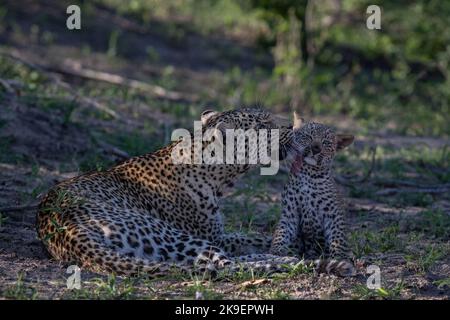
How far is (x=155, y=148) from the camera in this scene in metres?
10.3

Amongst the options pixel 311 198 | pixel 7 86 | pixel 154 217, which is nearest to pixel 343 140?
pixel 311 198

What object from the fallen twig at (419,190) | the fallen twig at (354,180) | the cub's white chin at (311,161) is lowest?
the fallen twig at (419,190)

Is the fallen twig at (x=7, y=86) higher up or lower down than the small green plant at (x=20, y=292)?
higher up

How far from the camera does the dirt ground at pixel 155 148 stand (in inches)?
251

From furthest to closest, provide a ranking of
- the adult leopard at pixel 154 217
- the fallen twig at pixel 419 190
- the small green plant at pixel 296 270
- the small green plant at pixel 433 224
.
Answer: the fallen twig at pixel 419 190
the small green plant at pixel 433 224
the adult leopard at pixel 154 217
the small green plant at pixel 296 270

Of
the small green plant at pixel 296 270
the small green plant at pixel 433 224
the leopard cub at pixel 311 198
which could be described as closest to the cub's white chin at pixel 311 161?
the leopard cub at pixel 311 198

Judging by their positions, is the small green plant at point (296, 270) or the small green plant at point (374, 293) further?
the small green plant at point (296, 270)

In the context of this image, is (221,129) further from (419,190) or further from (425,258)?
(419,190)

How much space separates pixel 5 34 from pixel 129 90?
275 centimetres

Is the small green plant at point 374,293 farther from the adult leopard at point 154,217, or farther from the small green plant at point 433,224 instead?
the small green plant at point 433,224

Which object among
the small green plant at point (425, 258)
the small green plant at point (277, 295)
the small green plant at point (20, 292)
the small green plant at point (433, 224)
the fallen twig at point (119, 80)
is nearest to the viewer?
the small green plant at point (20, 292)

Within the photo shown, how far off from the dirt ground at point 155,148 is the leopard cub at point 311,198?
314 mm
